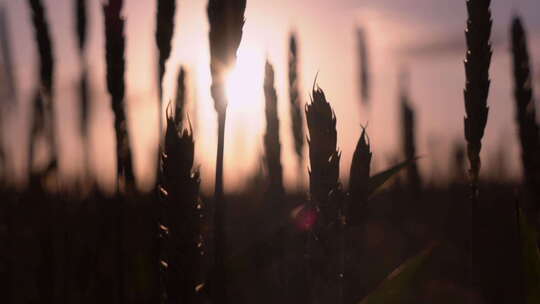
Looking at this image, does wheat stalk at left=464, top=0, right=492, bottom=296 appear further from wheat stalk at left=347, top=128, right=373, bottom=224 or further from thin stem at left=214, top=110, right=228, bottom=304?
thin stem at left=214, top=110, right=228, bottom=304

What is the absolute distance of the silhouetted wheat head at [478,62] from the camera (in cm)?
104

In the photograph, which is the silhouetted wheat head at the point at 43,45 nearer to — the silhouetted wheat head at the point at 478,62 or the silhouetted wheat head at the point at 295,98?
the silhouetted wheat head at the point at 295,98

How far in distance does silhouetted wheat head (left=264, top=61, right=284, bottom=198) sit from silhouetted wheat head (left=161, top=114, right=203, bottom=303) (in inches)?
28.3

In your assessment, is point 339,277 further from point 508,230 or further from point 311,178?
point 508,230

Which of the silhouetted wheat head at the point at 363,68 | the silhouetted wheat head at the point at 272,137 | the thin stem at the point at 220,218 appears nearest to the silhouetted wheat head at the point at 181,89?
the silhouetted wheat head at the point at 272,137

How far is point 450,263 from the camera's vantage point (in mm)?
3107

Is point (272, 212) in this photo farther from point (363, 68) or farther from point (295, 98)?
point (363, 68)

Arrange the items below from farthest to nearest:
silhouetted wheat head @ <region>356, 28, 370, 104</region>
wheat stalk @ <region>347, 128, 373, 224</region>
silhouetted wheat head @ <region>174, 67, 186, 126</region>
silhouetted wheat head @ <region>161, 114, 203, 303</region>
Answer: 1. silhouetted wheat head @ <region>356, 28, 370, 104</region>
2. silhouetted wheat head @ <region>174, 67, 186, 126</region>
3. wheat stalk @ <region>347, 128, 373, 224</region>
4. silhouetted wheat head @ <region>161, 114, 203, 303</region>

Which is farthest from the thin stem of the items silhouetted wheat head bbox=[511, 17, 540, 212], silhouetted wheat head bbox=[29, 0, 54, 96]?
silhouetted wheat head bbox=[29, 0, 54, 96]

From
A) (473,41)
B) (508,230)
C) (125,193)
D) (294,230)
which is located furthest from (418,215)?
(473,41)

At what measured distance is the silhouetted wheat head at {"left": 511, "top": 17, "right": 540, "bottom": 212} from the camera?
1.32m

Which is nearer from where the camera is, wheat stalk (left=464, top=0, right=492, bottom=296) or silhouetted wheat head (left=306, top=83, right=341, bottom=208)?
silhouetted wheat head (left=306, top=83, right=341, bottom=208)

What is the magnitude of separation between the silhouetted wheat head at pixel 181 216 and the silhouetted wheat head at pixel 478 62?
20.0 inches

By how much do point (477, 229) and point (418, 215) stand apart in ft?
9.49
